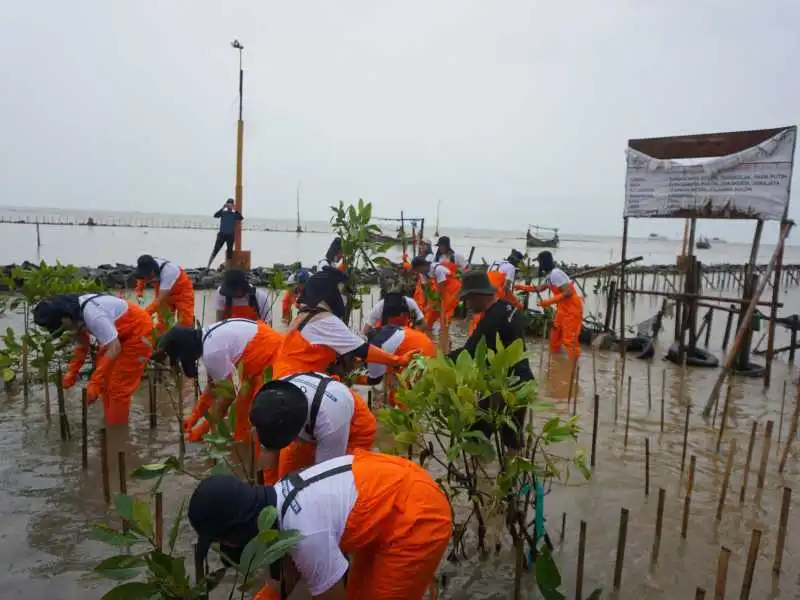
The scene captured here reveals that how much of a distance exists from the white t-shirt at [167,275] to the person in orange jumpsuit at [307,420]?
15.3 feet

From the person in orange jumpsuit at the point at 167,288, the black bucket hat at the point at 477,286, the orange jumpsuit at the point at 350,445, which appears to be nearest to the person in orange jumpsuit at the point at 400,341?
the black bucket hat at the point at 477,286

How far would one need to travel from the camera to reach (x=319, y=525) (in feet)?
6.86

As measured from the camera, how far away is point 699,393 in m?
7.85

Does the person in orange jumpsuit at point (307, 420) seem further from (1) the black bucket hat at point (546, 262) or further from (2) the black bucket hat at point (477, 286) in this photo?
(1) the black bucket hat at point (546, 262)

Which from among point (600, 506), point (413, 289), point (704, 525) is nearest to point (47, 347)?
point (600, 506)

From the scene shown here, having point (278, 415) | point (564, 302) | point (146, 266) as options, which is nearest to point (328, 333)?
Answer: point (278, 415)

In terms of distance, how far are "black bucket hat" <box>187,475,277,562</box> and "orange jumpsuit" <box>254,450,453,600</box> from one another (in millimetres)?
374

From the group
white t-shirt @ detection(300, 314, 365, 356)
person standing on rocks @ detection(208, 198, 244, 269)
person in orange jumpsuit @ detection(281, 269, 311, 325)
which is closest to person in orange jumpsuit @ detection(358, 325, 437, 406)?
white t-shirt @ detection(300, 314, 365, 356)

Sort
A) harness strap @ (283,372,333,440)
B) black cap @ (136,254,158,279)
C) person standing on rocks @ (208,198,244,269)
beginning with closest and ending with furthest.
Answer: harness strap @ (283,372,333,440) < black cap @ (136,254,158,279) < person standing on rocks @ (208,198,244,269)

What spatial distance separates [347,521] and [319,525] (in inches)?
4.8

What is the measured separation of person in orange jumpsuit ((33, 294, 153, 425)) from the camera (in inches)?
190

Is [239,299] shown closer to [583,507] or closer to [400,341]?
[400,341]

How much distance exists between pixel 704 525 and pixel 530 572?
1.50m

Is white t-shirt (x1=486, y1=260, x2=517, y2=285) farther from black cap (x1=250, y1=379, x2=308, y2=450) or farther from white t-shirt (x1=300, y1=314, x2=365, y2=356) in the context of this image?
black cap (x1=250, y1=379, x2=308, y2=450)
